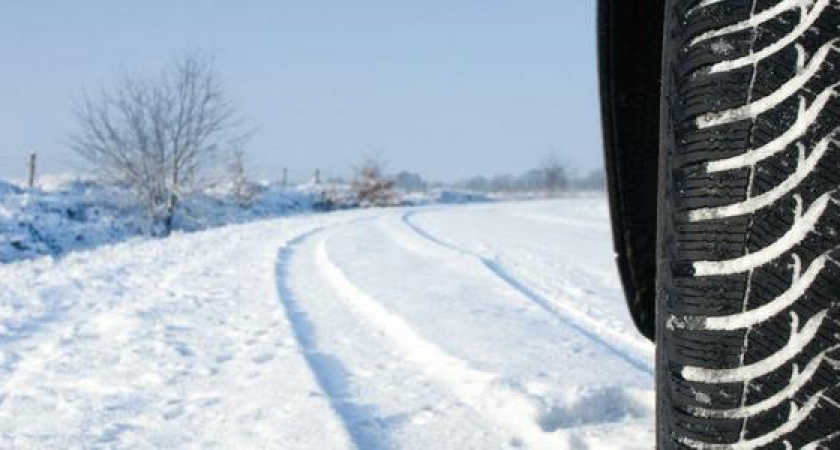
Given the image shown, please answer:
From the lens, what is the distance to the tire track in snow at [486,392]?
1.68 metres

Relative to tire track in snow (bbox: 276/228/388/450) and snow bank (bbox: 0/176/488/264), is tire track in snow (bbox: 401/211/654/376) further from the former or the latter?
snow bank (bbox: 0/176/488/264)

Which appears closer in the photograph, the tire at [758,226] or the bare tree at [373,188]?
the tire at [758,226]

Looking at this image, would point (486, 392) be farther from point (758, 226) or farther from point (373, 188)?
point (373, 188)

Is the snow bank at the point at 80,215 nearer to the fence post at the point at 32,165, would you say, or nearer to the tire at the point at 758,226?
the fence post at the point at 32,165

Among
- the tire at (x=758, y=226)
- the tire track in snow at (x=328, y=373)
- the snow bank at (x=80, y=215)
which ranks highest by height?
the tire at (x=758, y=226)

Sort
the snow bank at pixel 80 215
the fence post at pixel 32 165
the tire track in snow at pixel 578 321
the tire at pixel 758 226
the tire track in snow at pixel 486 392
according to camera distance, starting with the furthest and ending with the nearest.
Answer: the fence post at pixel 32 165 < the snow bank at pixel 80 215 < the tire track in snow at pixel 578 321 < the tire track in snow at pixel 486 392 < the tire at pixel 758 226

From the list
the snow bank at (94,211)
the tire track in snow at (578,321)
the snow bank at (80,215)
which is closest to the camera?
the tire track in snow at (578,321)

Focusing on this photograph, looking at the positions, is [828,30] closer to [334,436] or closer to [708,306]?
[708,306]

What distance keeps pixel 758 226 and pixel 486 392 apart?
1.35 metres

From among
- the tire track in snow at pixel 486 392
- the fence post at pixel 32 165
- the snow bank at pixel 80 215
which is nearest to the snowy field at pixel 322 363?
the tire track in snow at pixel 486 392

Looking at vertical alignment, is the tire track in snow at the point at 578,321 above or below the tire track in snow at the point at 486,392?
below

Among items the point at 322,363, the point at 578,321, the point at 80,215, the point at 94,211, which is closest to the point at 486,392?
the point at 322,363

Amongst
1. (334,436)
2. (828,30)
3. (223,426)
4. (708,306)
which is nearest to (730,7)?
(828,30)

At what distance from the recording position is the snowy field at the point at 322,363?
1736 millimetres
